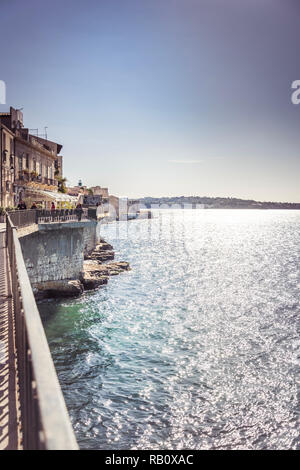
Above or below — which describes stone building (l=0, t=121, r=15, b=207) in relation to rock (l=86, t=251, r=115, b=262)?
above

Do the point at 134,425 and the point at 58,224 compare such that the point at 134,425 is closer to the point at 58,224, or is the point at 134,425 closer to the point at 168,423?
the point at 168,423

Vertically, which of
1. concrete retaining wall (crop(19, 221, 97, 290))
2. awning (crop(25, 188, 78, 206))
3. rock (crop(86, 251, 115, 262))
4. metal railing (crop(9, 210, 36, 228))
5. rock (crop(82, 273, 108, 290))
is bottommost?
rock (crop(82, 273, 108, 290))

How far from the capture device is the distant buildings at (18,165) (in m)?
32.5

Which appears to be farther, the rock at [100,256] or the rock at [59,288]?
the rock at [100,256]

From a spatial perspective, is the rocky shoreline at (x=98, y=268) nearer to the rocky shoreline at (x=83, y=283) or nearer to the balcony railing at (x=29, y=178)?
the rocky shoreline at (x=83, y=283)

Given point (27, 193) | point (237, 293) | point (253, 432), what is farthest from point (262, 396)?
point (27, 193)

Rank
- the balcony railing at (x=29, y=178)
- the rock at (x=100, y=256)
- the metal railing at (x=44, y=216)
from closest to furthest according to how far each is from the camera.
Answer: the metal railing at (x=44, y=216) < the balcony railing at (x=29, y=178) < the rock at (x=100, y=256)

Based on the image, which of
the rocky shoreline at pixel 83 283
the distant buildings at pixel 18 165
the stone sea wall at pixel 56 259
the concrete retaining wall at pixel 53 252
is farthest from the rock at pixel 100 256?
the concrete retaining wall at pixel 53 252

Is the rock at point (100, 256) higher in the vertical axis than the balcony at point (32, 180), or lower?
lower

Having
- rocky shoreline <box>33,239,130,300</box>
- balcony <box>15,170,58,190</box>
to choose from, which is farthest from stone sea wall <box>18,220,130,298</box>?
balcony <box>15,170,58,190</box>

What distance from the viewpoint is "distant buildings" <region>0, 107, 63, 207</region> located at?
32.5m

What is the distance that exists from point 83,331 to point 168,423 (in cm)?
889

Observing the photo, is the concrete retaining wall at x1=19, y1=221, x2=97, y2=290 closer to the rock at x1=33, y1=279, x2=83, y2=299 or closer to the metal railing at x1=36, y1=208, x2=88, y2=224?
the rock at x1=33, y1=279, x2=83, y2=299
